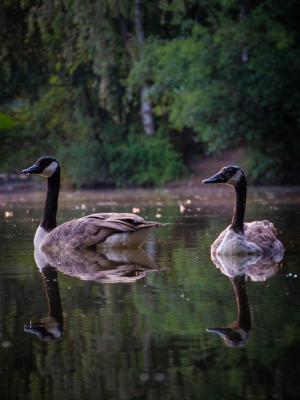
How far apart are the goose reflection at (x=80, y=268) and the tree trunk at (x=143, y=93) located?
79.8ft

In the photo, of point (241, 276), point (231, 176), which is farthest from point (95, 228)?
point (241, 276)

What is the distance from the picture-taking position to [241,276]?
23.5 ft

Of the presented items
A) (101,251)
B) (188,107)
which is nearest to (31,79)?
(188,107)

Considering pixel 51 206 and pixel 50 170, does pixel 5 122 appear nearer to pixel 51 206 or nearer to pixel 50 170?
pixel 51 206

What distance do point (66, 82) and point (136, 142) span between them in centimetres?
484

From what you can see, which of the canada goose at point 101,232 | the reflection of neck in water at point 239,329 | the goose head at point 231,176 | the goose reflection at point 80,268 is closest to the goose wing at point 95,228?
the canada goose at point 101,232

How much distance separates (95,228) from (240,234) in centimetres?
201

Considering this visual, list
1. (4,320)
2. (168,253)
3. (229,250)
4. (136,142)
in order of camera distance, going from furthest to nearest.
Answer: (136,142), (168,253), (229,250), (4,320)

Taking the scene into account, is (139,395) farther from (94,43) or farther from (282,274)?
(94,43)

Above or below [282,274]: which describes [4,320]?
above

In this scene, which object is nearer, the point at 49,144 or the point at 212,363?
the point at 212,363

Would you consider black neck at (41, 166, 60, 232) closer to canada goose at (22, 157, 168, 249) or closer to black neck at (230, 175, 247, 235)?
canada goose at (22, 157, 168, 249)

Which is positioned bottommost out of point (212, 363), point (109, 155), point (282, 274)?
point (109, 155)

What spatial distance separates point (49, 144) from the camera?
1497 inches
